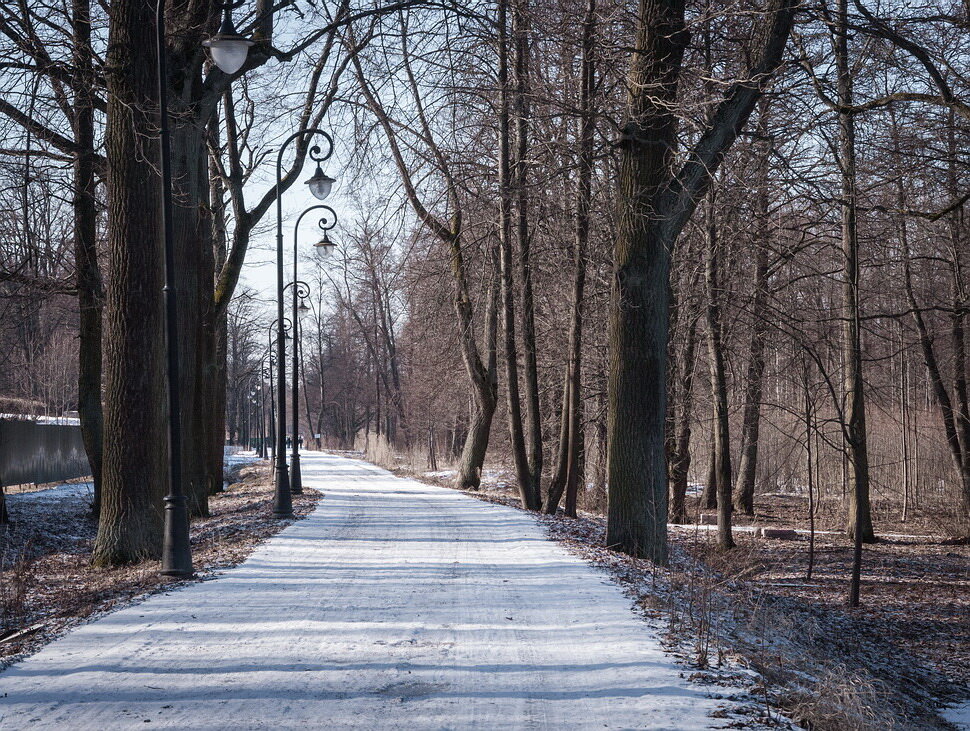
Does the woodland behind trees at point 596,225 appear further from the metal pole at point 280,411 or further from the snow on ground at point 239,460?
the snow on ground at point 239,460

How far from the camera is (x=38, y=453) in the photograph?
3366cm

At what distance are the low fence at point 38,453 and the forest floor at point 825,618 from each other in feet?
71.8

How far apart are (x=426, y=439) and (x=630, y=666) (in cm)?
4401

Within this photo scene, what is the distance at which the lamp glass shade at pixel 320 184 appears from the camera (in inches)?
633

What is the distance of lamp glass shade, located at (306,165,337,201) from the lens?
16078 mm

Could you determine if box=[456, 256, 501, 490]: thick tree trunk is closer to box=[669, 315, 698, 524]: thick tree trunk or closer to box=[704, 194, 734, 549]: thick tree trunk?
box=[669, 315, 698, 524]: thick tree trunk

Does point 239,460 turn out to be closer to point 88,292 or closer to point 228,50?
point 88,292

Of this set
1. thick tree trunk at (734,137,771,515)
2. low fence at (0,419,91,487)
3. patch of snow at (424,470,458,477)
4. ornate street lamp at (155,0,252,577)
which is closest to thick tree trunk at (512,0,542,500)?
thick tree trunk at (734,137,771,515)

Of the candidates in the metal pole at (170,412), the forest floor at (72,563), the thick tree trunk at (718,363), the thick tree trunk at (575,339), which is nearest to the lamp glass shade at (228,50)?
the metal pole at (170,412)

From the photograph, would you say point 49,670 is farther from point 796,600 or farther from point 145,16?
point 796,600

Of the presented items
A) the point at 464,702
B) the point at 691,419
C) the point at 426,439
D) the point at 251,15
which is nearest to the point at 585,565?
the point at 464,702

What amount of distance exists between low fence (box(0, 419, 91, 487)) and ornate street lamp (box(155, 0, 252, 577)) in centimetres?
2249

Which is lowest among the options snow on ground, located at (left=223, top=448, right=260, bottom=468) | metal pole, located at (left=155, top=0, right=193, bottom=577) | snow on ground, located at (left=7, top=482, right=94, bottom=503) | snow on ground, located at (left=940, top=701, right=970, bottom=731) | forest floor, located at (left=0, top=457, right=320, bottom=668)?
snow on ground, located at (left=223, top=448, right=260, bottom=468)

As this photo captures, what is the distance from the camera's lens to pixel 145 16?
11.1 meters
